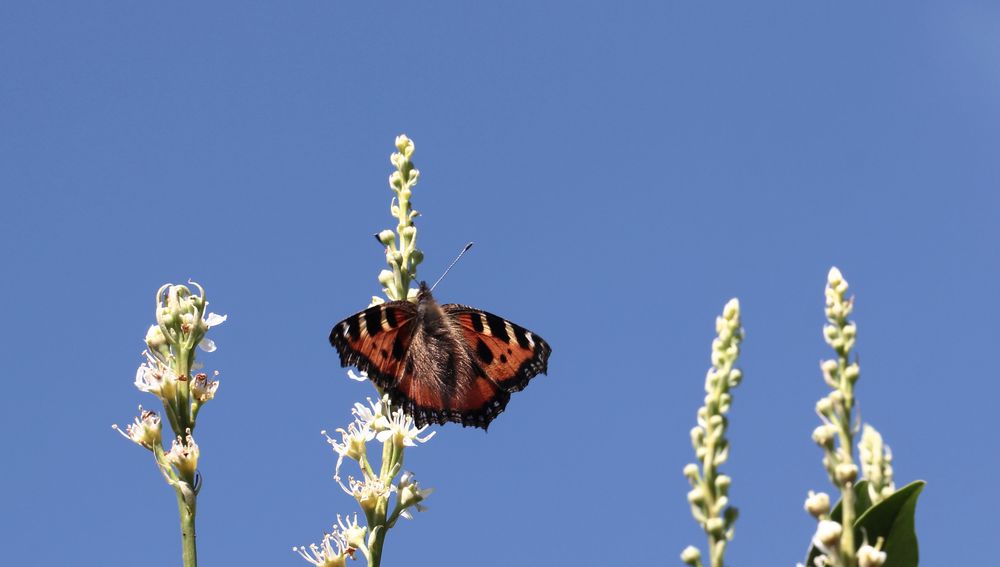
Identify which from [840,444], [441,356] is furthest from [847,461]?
[441,356]

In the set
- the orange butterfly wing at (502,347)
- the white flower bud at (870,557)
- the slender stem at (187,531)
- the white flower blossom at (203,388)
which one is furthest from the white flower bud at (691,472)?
the orange butterfly wing at (502,347)

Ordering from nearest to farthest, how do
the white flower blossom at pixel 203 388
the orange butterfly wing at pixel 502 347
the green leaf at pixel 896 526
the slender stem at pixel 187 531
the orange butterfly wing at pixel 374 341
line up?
the green leaf at pixel 896 526, the slender stem at pixel 187 531, the white flower blossom at pixel 203 388, the orange butterfly wing at pixel 374 341, the orange butterfly wing at pixel 502 347

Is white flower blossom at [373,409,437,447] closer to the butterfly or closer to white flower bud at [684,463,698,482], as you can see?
the butterfly

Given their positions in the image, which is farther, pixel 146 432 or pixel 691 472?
pixel 146 432

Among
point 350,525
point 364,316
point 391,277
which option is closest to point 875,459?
point 350,525

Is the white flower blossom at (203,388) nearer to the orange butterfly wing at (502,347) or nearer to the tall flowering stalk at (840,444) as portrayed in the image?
the orange butterfly wing at (502,347)

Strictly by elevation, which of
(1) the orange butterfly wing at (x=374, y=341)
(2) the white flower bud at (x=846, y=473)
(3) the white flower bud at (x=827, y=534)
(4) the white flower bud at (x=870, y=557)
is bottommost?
(4) the white flower bud at (x=870, y=557)

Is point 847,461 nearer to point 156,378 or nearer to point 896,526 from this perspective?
point 896,526
